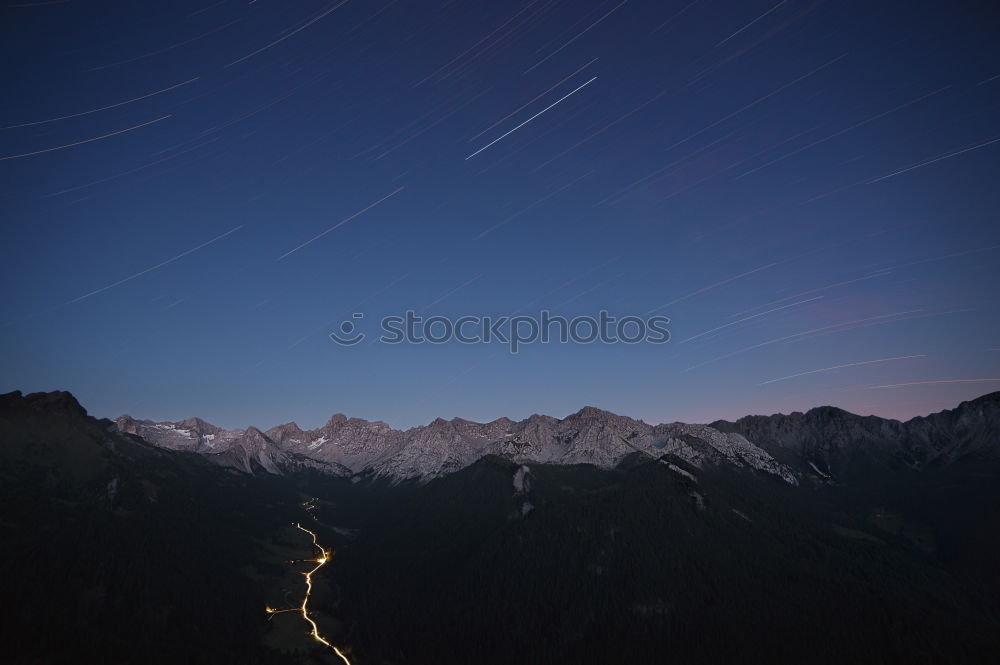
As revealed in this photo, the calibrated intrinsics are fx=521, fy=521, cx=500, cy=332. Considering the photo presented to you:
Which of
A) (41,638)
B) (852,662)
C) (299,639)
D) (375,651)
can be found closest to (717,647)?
(852,662)

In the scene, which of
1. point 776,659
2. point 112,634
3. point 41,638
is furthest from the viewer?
point 776,659

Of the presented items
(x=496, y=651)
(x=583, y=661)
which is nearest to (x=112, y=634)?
(x=496, y=651)

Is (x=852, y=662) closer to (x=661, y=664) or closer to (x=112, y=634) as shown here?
(x=661, y=664)

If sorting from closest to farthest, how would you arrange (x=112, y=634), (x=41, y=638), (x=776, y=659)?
(x=41, y=638) < (x=112, y=634) < (x=776, y=659)

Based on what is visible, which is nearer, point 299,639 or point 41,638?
point 41,638

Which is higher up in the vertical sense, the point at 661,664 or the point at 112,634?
the point at 112,634

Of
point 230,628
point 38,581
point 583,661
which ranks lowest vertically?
point 583,661

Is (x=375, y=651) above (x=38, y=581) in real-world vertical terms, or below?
below

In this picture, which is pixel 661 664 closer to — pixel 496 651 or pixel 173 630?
pixel 496 651
